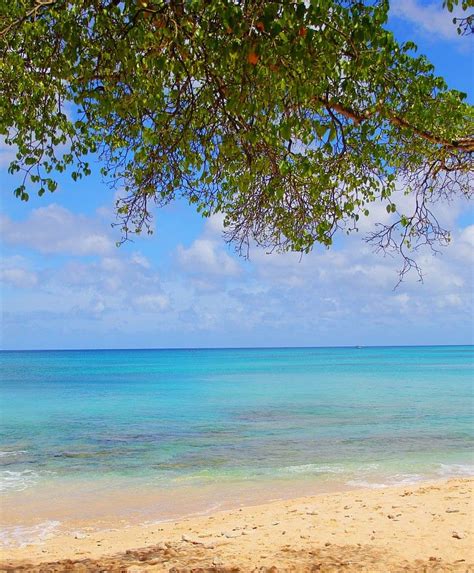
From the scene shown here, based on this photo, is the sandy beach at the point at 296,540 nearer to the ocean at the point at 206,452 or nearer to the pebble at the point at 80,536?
the pebble at the point at 80,536

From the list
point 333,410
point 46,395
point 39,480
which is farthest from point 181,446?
point 46,395

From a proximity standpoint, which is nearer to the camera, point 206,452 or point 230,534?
point 230,534

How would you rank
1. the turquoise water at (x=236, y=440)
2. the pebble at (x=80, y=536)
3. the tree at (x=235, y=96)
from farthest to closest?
the turquoise water at (x=236, y=440) → the pebble at (x=80, y=536) → the tree at (x=235, y=96)

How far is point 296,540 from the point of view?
24.8ft

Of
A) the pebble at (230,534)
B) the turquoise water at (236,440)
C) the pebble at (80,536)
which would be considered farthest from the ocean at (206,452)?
the pebble at (230,534)

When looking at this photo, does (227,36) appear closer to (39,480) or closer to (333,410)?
(39,480)

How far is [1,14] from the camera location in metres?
6.11

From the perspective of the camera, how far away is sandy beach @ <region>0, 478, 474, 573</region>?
21.4ft

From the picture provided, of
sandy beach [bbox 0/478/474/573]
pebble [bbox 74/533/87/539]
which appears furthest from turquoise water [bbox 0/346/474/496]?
pebble [bbox 74/533/87/539]

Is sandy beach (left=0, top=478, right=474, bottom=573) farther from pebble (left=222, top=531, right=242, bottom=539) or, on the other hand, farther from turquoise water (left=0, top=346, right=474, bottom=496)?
turquoise water (left=0, top=346, right=474, bottom=496)

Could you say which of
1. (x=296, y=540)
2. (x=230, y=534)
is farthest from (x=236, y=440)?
(x=296, y=540)

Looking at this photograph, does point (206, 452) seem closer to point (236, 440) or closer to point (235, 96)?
point (236, 440)

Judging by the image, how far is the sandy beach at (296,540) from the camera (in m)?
6.52

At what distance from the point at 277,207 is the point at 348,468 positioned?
7400mm
